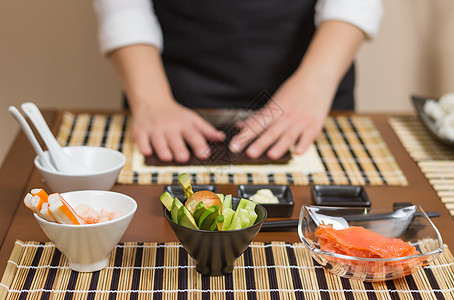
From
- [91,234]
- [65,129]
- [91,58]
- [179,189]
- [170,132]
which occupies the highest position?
[91,234]

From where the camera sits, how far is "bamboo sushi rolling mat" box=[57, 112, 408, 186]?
4.02 ft

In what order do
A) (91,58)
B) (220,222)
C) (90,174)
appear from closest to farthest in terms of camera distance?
(220,222), (90,174), (91,58)

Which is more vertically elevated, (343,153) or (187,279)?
(187,279)

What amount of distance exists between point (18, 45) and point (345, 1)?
155cm

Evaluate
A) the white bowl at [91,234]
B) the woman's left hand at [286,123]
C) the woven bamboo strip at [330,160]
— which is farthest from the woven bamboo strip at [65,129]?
the woven bamboo strip at [330,160]

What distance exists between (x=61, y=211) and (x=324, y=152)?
29.6 inches

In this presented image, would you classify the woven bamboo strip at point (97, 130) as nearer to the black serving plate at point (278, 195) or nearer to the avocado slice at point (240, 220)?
the black serving plate at point (278, 195)

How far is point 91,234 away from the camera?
2.68 ft

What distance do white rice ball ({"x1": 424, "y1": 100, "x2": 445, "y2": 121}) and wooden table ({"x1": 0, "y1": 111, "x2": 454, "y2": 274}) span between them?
0.50 feet

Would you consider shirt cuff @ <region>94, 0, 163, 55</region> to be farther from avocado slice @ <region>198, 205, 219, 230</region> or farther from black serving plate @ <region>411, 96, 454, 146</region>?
avocado slice @ <region>198, 205, 219, 230</region>

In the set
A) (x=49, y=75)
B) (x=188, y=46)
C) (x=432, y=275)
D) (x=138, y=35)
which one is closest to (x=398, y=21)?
(x=188, y=46)

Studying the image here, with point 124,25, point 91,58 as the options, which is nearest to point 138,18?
point 124,25

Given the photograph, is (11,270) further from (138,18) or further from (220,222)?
(138,18)

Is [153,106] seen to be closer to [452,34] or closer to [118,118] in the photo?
[118,118]
